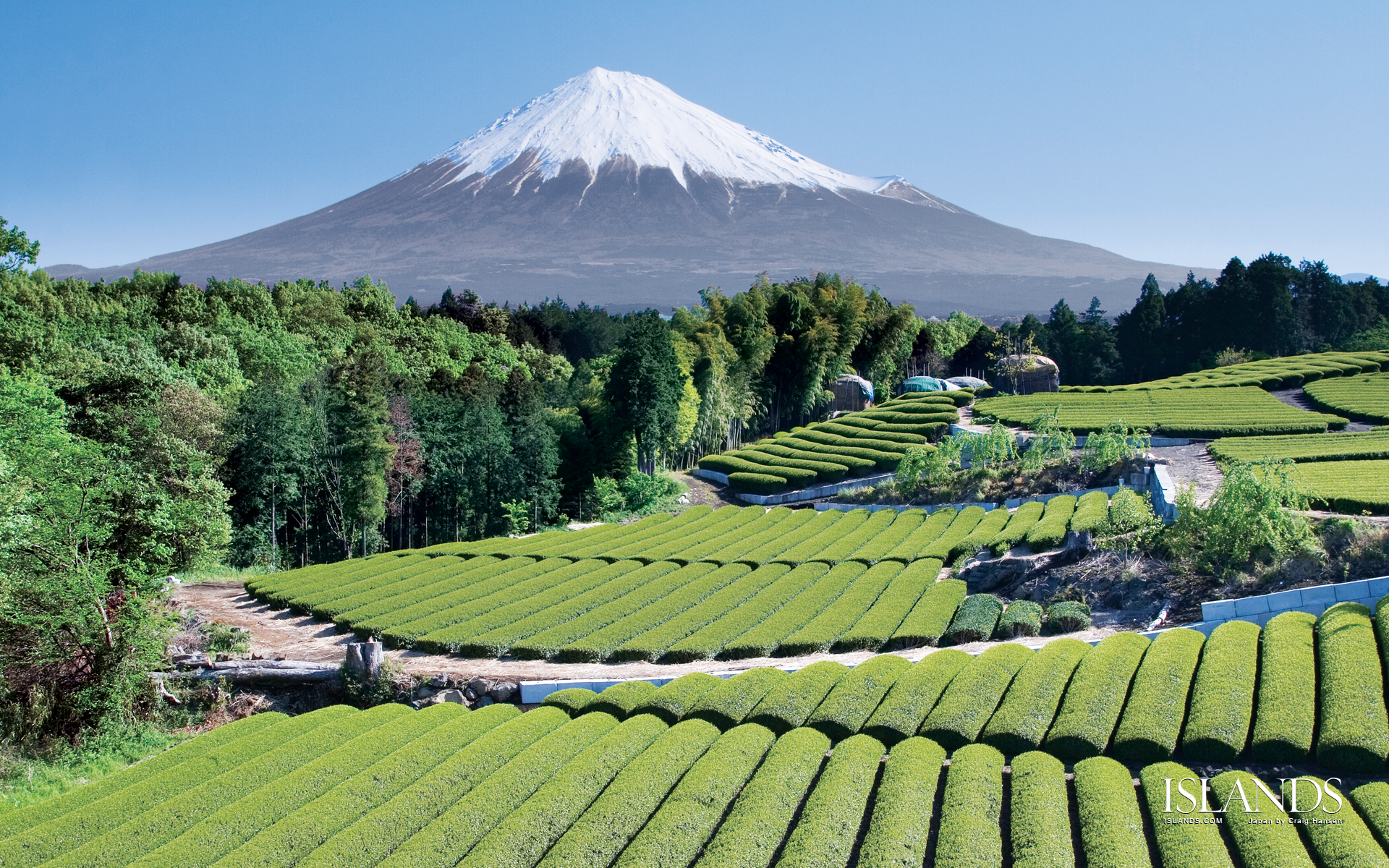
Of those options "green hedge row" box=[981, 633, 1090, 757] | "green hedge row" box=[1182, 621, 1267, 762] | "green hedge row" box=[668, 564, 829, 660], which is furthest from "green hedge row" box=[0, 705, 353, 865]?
"green hedge row" box=[1182, 621, 1267, 762]

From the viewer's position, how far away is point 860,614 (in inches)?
946

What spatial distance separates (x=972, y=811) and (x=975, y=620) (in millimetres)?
10492

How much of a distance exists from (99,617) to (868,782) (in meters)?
17.2

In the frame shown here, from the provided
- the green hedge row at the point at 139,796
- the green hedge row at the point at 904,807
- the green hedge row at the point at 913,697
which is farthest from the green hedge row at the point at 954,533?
the green hedge row at the point at 139,796

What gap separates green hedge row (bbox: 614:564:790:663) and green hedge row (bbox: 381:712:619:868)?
5.14 m

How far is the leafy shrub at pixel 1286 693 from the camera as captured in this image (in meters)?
13.6

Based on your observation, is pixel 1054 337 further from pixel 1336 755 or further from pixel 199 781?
pixel 199 781

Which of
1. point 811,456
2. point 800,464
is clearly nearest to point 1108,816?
point 800,464

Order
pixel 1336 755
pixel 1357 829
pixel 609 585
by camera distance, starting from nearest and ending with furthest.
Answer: pixel 1357 829 → pixel 1336 755 → pixel 609 585

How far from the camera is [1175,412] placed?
47.0m

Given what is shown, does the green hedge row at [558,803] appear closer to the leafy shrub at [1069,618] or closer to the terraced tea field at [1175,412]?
the leafy shrub at [1069,618]

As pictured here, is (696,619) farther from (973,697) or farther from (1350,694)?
(1350,694)

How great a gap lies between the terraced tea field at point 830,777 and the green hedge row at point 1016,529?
8.96 m

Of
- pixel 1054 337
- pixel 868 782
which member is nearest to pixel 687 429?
pixel 868 782
